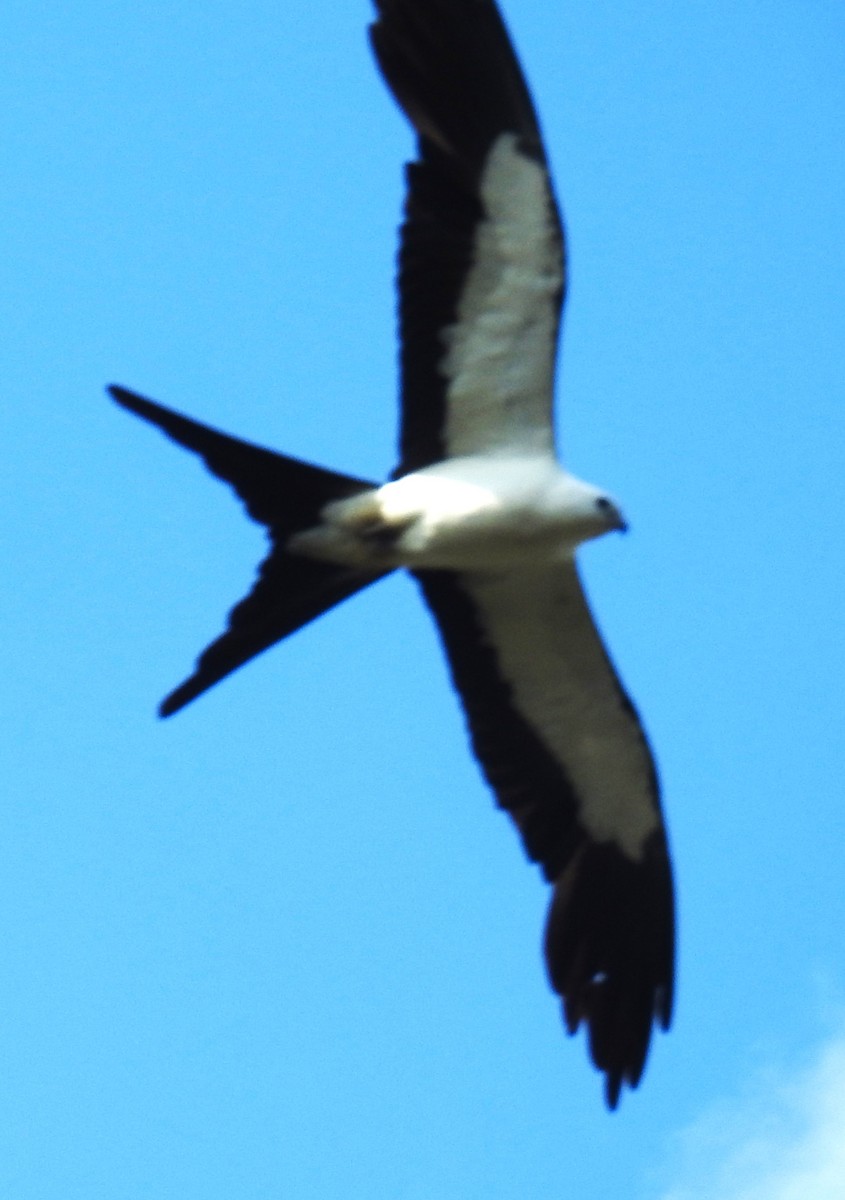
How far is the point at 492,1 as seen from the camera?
9.23 m

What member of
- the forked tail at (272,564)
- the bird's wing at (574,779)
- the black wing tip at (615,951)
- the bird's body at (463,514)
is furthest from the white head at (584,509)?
the black wing tip at (615,951)

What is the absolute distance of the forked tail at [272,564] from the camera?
362 inches

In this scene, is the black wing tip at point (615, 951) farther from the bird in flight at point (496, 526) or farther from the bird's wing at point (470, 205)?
the bird's wing at point (470, 205)

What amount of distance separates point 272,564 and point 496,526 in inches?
37.8

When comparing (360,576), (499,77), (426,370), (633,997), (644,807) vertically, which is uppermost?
(499,77)

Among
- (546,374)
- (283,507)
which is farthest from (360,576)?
(546,374)

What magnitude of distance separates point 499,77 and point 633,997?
4.12 metres

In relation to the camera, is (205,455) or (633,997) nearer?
(205,455)

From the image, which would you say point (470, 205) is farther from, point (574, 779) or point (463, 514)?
point (574, 779)

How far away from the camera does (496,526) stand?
31.4ft

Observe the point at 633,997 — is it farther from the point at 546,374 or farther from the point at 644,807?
the point at 546,374

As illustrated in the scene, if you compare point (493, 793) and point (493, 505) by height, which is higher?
point (493, 505)

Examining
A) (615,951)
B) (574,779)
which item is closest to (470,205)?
(574,779)

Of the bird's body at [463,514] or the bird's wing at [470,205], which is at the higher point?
the bird's wing at [470,205]
